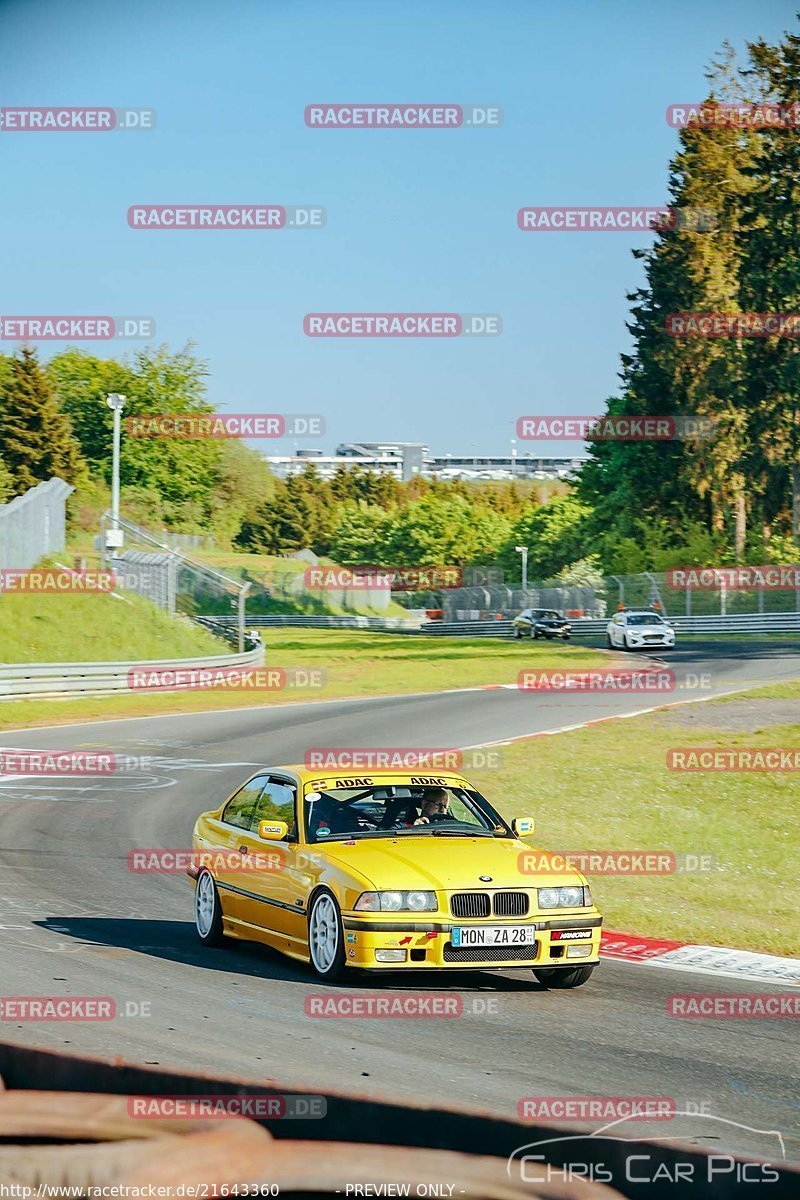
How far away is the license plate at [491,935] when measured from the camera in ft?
29.8

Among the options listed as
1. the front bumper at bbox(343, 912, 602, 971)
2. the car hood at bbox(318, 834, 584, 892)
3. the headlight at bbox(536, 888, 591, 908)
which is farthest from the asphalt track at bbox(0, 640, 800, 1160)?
the car hood at bbox(318, 834, 584, 892)

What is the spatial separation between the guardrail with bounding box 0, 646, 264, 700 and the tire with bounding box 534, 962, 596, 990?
25.9m

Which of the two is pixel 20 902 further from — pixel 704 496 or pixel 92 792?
pixel 704 496

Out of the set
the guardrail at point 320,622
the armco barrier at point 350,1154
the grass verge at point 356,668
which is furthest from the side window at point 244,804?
the guardrail at point 320,622

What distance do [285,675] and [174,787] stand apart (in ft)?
74.3

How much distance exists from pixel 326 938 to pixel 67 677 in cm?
2718

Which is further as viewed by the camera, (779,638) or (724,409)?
(724,409)

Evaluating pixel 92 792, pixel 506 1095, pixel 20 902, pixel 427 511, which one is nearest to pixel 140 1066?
pixel 506 1095

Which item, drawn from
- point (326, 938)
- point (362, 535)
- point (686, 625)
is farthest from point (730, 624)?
point (362, 535)

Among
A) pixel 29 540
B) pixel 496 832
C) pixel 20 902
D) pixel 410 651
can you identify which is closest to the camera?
pixel 496 832

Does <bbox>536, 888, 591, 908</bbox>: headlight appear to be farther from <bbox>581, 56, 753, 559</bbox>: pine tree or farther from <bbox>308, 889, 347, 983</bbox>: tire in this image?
<bbox>581, 56, 753, 559</bbox>: pine tree

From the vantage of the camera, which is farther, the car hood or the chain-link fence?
the chain-link fence

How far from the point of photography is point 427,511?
409ft

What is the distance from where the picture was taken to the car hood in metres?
9.21
